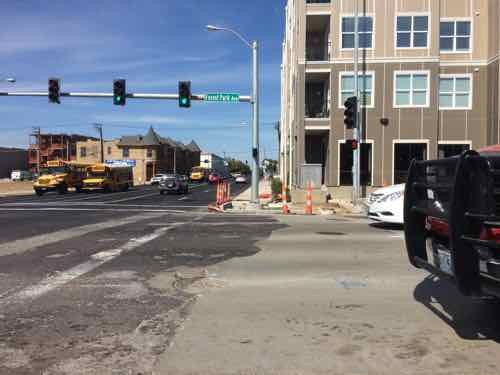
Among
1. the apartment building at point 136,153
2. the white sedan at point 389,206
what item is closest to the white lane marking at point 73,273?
the white sedan at point 389,206

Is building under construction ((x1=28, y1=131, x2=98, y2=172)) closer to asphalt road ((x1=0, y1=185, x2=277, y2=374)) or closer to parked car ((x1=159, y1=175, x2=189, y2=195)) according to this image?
parked car ((x1=159, y1=175, x2=189, y2=195))

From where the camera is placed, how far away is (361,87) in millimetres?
26031

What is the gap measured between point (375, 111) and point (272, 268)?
65.7 feet

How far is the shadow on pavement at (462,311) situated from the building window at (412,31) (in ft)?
72.5

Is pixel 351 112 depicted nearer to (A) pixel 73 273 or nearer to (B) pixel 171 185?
(A) pixel 73 273

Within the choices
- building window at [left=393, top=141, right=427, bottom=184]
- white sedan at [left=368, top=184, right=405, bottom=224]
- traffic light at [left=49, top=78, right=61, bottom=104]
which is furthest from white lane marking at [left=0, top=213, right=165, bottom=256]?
building window at [left=393, top=141, right=427, bottom=184]

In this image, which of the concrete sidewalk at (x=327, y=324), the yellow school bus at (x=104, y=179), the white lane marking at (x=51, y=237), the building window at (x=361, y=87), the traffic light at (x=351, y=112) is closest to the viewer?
the concrete sidewalk at (x=327, y=324)

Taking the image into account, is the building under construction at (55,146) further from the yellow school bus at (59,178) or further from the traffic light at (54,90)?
the traffic light at (54,90)

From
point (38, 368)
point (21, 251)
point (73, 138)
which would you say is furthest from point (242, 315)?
point (73, 138)

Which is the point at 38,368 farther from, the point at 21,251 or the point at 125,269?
the point at 21,251

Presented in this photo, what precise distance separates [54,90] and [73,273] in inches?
760

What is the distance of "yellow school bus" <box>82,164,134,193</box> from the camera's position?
4069cm

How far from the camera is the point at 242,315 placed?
17.3 feet

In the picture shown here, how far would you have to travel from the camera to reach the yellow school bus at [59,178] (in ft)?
125
